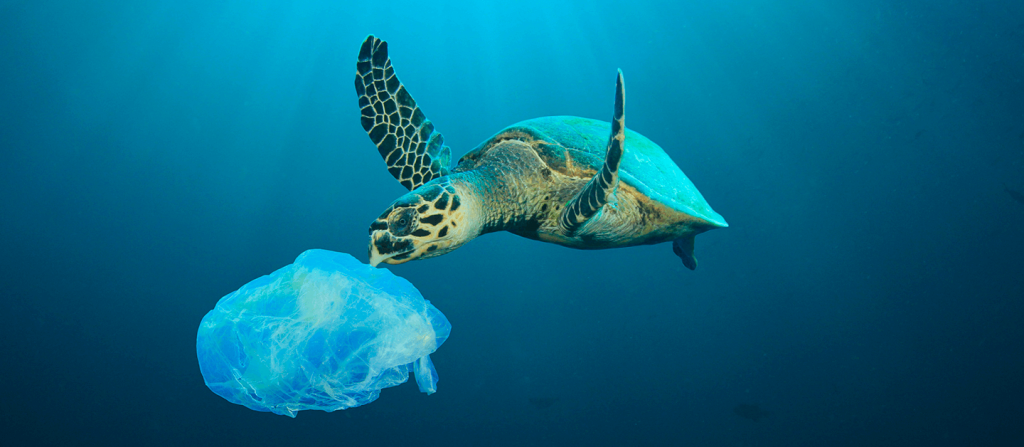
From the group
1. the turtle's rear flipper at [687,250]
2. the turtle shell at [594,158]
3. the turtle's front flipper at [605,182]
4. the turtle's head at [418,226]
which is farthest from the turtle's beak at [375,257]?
the turtle's rear flipper at [687,250]

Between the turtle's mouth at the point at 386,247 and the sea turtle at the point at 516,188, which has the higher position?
the sea turtle at the point at 516,188

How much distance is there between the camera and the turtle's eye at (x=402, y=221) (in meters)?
1.24

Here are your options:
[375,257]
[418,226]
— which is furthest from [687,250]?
[375,257]

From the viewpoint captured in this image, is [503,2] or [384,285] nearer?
[384,285]

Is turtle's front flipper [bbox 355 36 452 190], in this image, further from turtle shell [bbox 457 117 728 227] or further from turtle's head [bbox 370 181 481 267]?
turtle's head [bbox 370 181 481 267]

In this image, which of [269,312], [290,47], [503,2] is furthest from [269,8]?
[269,312]

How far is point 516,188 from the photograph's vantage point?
1.61 meters

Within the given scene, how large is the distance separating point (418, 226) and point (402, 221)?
59mm

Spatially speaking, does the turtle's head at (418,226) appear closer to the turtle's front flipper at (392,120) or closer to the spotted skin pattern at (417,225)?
the spotted skin pattern at (417,225)

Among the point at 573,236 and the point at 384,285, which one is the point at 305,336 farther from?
the point at 573,236

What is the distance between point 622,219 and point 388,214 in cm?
100

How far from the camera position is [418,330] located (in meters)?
1.57

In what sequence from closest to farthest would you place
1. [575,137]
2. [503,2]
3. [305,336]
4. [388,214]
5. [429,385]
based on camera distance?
1. [388,214]
2. [305,336]
3. [429,385]
4. [575,137]
5. [503,2]

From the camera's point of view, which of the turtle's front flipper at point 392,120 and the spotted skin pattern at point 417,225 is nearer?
the spotted skin pattern at point 417,225
